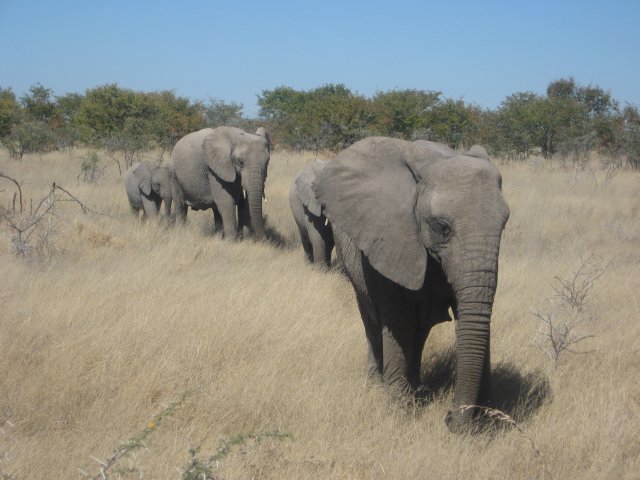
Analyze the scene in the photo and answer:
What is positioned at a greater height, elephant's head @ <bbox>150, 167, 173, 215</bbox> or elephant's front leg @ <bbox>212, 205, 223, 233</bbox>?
elephant's head @ <bbox>150, 167, 173, 215</bbox>

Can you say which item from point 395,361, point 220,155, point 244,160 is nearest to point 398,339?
point 395,361

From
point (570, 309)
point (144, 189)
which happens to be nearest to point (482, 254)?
point (570, 309)

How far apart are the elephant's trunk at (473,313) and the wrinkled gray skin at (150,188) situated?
9.73 meters

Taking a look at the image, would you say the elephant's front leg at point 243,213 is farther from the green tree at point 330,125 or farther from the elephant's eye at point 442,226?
the green tree at point 330,125

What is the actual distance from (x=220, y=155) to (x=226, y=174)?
0.33 metres

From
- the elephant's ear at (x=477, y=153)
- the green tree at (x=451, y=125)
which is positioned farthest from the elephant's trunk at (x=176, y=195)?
the green tree at (x=451, y=125)

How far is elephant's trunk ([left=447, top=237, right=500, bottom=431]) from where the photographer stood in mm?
3898

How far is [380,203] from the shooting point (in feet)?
14.8

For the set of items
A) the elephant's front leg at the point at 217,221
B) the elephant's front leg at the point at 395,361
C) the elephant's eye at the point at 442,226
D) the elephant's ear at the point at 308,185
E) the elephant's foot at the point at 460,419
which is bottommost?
the elephant's front leg at the point at 217,221

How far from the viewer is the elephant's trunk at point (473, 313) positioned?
3.90 m

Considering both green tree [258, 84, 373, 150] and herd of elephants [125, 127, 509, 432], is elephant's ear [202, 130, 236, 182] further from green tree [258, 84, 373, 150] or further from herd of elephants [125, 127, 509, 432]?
green tree [258, 84, 373, 150]

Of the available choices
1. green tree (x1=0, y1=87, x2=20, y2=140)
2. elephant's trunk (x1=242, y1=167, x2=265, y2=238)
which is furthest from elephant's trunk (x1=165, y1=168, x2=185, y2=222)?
green tree (x1=0, y1=87, x2=20, y2=140)

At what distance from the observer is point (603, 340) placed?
6.31 m

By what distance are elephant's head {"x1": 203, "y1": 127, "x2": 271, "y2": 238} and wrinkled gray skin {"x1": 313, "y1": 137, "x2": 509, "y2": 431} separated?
18.9ft
